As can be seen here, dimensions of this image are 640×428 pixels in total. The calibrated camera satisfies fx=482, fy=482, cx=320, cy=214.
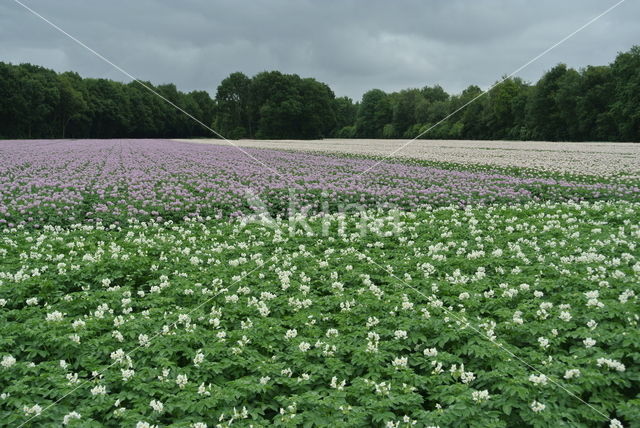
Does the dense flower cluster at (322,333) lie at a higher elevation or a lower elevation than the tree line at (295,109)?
lower

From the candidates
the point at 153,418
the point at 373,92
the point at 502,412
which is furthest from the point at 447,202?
the point at 373,92

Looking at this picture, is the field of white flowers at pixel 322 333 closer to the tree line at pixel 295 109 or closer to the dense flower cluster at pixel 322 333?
the dense flower cluster at pixel 322 333

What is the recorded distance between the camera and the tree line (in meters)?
66.2

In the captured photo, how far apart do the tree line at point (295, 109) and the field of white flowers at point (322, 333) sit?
190ft

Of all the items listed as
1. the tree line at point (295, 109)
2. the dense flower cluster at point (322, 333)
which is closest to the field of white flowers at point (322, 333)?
the dense flower cluster at point (322, 333)

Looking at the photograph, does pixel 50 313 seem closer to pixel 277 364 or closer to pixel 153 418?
pixel 153 418

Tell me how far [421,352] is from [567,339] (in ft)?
5.23

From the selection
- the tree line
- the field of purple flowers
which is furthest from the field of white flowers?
the tree line

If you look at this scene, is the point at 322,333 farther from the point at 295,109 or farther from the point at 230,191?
the point at 295,109

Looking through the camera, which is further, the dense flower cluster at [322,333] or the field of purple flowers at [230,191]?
the field of purple flowers at [230,191]

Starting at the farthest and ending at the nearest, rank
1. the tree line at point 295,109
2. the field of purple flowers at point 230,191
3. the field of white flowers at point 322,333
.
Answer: the tree line at point 295,109
the field of purple flowers at point 230,191
the field of white flowers at point 322,333

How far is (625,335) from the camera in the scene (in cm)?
485

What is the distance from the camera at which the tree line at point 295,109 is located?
66.2 metres

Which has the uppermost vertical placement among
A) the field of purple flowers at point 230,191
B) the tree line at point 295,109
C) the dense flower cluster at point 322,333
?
the tree line at point 295,109
